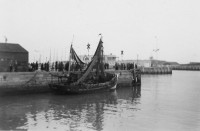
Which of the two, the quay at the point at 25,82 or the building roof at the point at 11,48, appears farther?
the building roof at the point at 11,48

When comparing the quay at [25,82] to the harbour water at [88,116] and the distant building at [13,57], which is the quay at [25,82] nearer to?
the harbour water at [88,116]

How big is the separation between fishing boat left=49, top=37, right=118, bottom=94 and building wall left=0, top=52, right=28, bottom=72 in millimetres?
6453

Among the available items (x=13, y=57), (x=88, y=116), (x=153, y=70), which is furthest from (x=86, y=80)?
(x=153, y=70)

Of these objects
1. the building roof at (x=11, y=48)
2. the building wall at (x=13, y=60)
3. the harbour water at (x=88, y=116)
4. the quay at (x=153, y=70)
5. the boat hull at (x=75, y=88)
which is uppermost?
the building roof at (x=11, y=48)

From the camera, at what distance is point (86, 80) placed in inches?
1645

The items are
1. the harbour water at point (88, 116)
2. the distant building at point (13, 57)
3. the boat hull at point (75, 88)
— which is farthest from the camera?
the distant building at point (13, 57)

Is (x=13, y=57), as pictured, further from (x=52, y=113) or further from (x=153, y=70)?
(x=153, y=70)

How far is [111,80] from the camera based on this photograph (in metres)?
44.2

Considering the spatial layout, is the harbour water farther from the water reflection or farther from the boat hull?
the boat hull

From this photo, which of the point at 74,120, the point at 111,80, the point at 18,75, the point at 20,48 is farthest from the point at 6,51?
the point at 74,120

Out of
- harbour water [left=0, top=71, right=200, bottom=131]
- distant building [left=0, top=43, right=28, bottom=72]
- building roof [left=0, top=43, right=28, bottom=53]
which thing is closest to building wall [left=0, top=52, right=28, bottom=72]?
distant building [left=0, top=43, right=28, bottom=72]

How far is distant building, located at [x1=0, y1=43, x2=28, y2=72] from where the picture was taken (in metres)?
41.8

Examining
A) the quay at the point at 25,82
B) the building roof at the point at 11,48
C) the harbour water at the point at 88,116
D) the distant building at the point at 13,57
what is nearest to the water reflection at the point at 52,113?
the harbour water at the point at 88,116

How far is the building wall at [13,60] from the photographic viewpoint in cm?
4103
